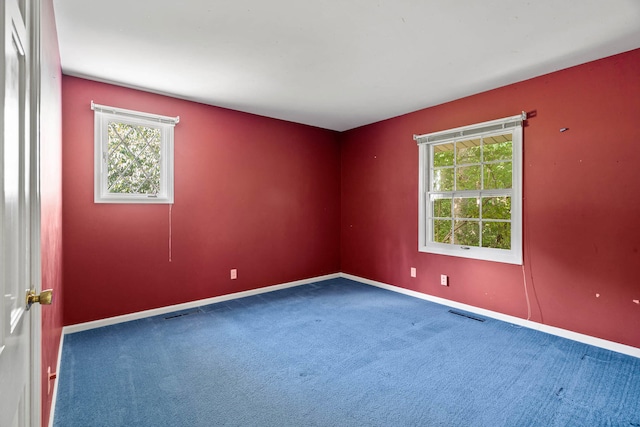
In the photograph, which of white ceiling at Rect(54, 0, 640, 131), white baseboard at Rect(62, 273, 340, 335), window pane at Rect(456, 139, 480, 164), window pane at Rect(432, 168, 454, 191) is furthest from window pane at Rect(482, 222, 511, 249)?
white baseboard at Rect(62, 273, 340, 335)

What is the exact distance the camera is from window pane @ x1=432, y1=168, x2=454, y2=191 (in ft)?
13.1

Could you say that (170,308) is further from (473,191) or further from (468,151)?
(468,151)

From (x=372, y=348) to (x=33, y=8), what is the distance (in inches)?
112

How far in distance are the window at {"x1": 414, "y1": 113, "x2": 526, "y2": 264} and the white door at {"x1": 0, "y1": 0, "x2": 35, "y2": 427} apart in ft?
12.2

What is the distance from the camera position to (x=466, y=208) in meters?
3.86

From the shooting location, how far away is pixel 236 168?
418 cm

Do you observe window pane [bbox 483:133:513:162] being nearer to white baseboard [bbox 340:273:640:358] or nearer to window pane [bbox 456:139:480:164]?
window pane [bbox 456:139:480:164]

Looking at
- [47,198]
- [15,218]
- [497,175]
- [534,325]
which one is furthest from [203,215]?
[534,325]

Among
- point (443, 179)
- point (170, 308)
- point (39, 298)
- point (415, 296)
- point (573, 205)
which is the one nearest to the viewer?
point (39, 298)

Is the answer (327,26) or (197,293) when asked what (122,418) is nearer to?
(197,293)

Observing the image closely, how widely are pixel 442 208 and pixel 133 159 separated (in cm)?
368

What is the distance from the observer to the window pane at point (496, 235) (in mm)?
3475

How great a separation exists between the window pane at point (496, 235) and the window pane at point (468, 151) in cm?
77

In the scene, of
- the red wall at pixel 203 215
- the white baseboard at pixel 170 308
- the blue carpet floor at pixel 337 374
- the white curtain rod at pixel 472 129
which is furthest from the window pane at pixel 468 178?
the white baseboard at pixel 170 308
